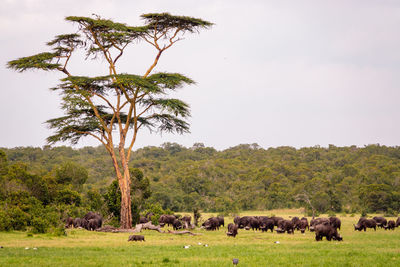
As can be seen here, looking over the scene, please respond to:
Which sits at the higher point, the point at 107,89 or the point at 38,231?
the point at 107,89

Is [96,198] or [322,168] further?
[322,168]

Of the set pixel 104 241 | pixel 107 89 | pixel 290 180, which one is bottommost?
pixel 104 241

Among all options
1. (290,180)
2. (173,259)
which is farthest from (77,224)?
(290,180)

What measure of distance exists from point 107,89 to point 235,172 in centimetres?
4463

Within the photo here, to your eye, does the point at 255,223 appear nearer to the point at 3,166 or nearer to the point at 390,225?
the point at 390,225

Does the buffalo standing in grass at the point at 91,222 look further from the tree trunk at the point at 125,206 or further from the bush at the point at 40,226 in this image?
the bush at the point at 40,226

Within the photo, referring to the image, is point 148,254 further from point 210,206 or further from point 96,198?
point 210,206

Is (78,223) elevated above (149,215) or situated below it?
below

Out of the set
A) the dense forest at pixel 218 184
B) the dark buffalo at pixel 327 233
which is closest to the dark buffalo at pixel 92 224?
the dense forest at pixel 218 184

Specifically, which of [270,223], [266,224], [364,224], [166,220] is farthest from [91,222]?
[364,224]

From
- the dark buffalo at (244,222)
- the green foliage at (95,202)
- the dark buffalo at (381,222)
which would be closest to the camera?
the dark buffalo at (381,222)

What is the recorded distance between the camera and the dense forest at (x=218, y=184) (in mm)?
34125

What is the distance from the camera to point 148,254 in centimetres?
1577

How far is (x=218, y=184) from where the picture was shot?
6462 cm
